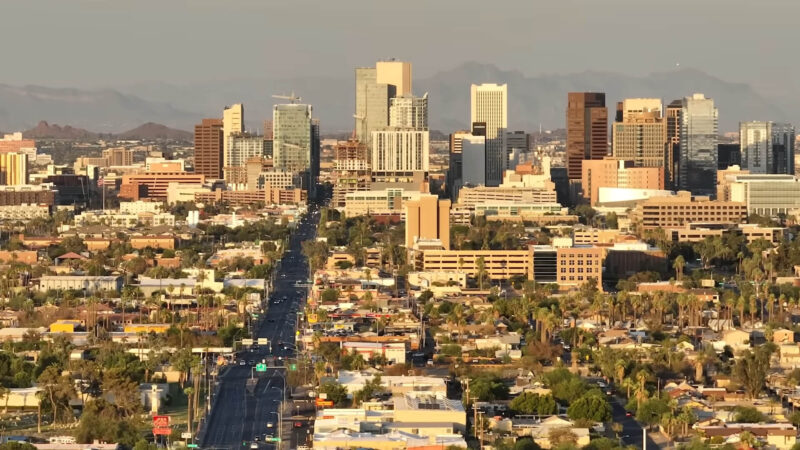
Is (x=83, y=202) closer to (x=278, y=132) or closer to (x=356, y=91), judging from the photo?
(x=278, y=132)

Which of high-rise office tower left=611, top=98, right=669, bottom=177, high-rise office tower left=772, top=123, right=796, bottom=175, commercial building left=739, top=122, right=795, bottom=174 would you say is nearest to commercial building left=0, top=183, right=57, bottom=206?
high-rise office tower left=611, top=98, right=669, bottom=177

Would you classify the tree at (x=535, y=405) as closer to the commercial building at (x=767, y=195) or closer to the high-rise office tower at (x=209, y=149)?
the commercial building at (x=767, y=195)

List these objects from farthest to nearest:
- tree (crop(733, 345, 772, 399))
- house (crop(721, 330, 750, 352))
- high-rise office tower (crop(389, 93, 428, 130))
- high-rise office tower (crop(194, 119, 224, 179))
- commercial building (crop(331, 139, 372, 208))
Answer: high-rise office tower (crop(194, 119, 224, 179)) → high-rise office tower (crop(389, 93, 428, 130)) → commercial building (crop(331, 139, 372, 208)) → house (crop(721, 330, 750, 352)) → tree (crop(733, 345, 772, 399))

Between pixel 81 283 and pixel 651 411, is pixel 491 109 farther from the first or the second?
pixel 651 411

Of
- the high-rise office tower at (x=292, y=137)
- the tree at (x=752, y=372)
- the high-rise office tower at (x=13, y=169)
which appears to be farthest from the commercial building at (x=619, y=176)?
the tree at (x=752, y=372)

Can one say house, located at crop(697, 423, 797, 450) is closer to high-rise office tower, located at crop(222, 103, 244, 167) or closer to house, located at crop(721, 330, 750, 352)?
house, located at crop(721, 330, 750, 352)

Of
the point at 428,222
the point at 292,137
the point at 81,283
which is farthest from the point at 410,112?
the point at 81,283
